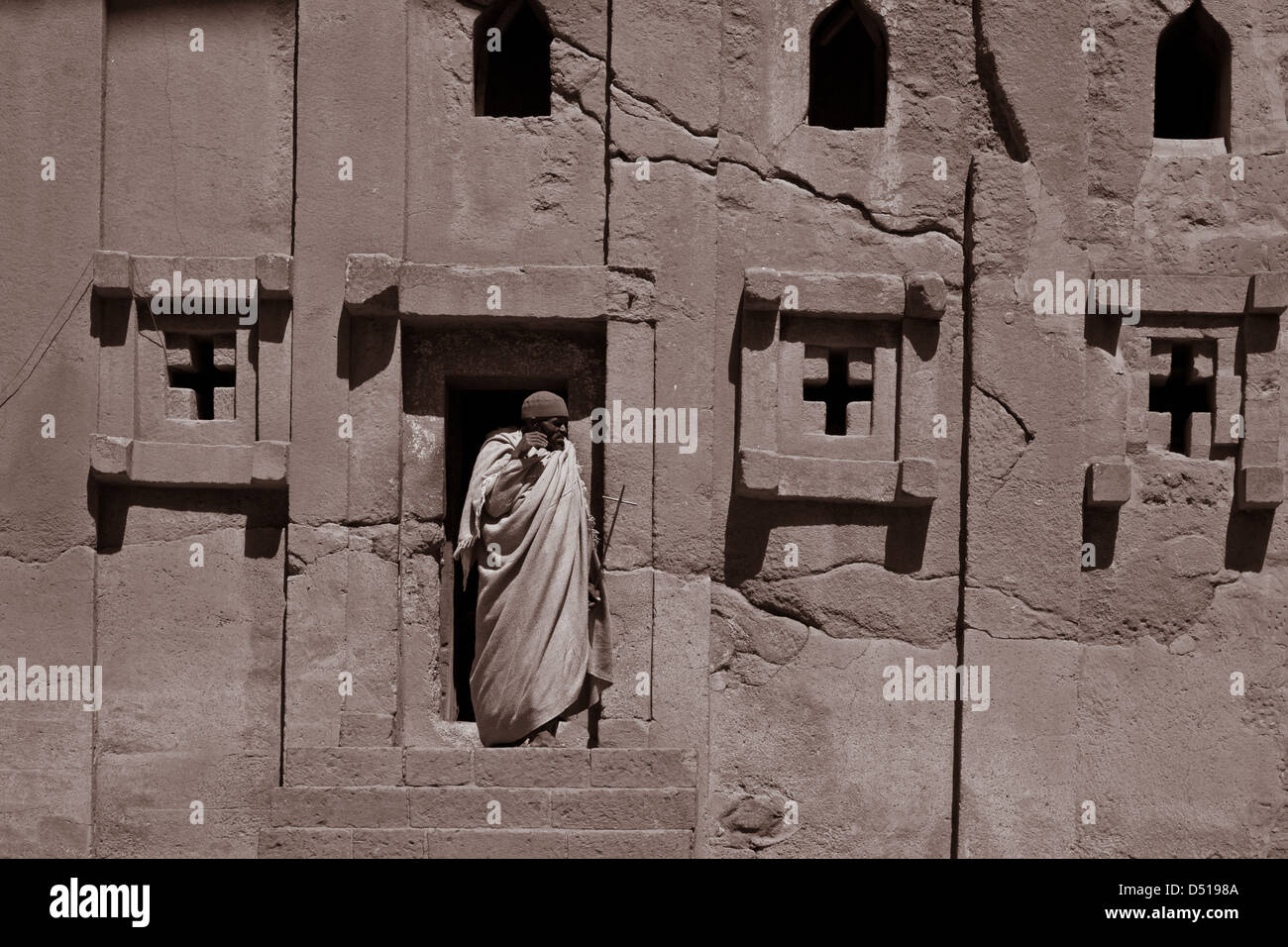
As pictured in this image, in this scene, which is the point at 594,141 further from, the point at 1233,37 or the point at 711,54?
the point at 1233,37

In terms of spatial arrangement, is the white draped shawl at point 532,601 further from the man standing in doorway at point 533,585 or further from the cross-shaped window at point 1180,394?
the cross-shaped window at point 1180,394

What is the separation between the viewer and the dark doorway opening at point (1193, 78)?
1042 centimetres

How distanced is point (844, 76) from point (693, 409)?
6.34 feet

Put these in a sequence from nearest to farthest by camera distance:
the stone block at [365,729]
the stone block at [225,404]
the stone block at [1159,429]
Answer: the stone block at [365,729] < the stone block at [225,404] < the stone block at [1159,429]

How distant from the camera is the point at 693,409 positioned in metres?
10.0

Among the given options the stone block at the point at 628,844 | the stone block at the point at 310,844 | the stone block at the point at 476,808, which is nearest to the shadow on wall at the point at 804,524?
the stone block at the point at 628,844

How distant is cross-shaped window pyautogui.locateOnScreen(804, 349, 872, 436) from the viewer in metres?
10.2

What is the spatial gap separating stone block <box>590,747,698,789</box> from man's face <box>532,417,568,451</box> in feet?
4.42

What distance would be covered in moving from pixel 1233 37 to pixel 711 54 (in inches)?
94.4

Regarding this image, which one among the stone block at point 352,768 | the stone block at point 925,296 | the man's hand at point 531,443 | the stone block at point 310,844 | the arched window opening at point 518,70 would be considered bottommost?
the stone block at point 310,844

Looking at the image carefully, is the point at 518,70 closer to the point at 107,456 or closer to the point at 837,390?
the point at 837,390

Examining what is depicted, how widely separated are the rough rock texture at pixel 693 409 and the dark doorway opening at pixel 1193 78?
237mm

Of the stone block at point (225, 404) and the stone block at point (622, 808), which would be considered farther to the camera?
the stone block at point (225, 404)

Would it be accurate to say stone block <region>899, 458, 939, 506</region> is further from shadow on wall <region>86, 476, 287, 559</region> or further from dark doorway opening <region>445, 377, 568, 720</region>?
shadow on wall <region>86, 476, 287, 559</region>
